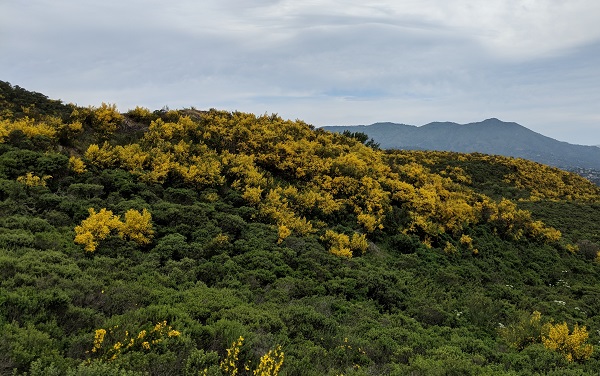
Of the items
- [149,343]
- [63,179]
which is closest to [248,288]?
[149,343]

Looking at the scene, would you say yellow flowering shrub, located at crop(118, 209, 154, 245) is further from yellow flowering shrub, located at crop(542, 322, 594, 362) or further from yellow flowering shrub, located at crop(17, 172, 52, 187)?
yellow flowering shrub, located at crop(542, 322, 594, 362)

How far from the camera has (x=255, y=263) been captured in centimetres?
866

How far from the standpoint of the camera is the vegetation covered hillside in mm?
4871

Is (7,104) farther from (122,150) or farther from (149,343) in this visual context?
(149,343)

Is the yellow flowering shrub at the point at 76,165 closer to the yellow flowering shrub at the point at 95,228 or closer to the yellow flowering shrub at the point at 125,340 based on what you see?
the yellow flowering shrub at the point at 95,228

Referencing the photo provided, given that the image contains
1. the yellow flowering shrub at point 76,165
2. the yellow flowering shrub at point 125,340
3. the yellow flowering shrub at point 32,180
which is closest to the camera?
the yellow flowering shrub at point 125,340

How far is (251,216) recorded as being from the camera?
11.0m

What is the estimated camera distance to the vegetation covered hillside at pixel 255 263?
16.0 ft

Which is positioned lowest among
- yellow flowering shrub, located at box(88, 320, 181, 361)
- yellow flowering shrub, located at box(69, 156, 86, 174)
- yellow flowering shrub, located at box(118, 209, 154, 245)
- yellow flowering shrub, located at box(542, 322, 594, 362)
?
Answer: yellow flowering shrub, located at box(542, 322, 594, 362)

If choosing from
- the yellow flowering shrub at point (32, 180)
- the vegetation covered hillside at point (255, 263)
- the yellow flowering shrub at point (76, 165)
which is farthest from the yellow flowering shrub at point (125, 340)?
the yellow flowering shrub at point (76, 165)

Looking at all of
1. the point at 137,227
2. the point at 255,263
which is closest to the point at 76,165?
the point at 137,227

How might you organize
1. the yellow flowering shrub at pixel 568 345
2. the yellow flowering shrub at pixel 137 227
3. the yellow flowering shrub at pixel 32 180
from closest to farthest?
the yellow flowering shrub at pixel 568 345 → the yellow flowering shrub at pixel 137 227 → the yellow flowering shrub at pixel 32 180

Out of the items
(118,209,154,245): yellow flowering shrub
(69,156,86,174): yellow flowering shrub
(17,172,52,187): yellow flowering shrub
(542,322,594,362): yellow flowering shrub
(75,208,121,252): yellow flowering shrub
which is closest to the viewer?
(542,322,594,362): yellow flowering shrub

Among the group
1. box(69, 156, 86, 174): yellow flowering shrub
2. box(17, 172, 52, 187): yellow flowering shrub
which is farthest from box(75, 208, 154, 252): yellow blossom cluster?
box(69, 156, 86, 174): yellow flowering shrub
